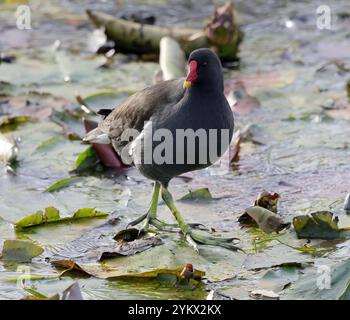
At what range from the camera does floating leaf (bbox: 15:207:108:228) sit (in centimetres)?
484

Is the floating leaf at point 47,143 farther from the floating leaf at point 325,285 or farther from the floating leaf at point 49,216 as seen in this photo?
the floating leaf at point 325,285

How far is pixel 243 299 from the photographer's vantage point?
4059 millimetres

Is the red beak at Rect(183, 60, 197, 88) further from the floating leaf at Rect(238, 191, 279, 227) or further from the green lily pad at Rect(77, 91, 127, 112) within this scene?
the green lily pad at Rect(77, 91, 127, 112)

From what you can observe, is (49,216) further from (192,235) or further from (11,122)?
(11,122)

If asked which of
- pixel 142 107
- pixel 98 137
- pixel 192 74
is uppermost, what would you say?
pixel 192 74

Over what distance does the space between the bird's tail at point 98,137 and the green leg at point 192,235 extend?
20.9 inches

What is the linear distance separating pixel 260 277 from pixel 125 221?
3.38 ft

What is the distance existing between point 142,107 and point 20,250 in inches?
40.2

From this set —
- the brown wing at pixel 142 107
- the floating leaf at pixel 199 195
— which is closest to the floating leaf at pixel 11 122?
the brown wing at pixel 142 107

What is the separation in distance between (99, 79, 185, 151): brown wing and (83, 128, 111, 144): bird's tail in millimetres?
51

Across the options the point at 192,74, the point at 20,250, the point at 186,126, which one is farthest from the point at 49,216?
the point at 192,74

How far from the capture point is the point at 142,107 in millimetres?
4957

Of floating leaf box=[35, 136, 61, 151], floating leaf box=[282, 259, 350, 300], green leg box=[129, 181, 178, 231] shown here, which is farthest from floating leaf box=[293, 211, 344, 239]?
floating leaf box=[35, 136, 61, 151]
